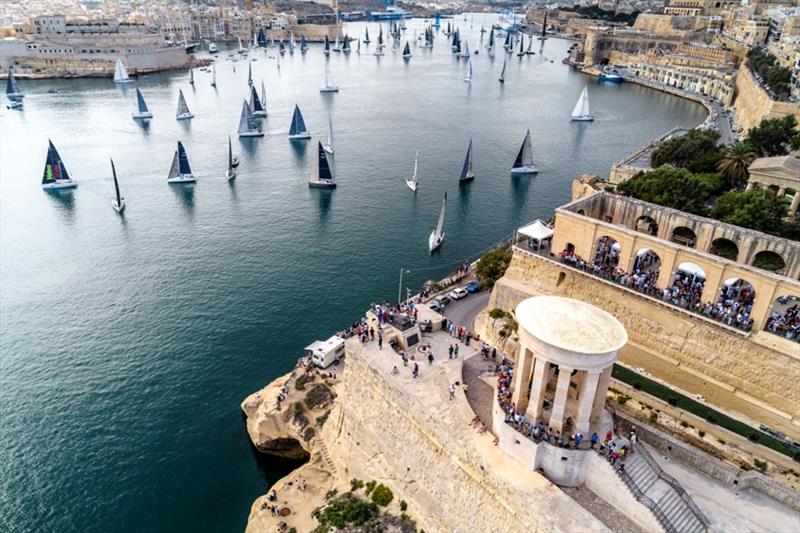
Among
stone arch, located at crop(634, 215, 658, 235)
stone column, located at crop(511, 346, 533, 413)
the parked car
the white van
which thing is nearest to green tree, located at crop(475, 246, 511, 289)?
the parked car

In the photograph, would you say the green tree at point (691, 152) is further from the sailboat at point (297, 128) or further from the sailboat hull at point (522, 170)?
the sailboat at point (297, 128)

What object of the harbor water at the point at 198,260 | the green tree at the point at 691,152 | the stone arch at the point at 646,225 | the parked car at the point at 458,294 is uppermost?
the green tree at the point at 691,152

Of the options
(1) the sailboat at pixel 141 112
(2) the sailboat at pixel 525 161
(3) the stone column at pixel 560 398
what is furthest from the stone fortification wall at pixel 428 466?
(1) the sailboat at pixel 141 112

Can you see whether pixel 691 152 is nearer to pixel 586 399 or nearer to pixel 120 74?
pixel 586 399

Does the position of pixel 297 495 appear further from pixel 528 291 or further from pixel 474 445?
pixel 528 291

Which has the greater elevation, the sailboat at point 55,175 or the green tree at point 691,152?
the green tree at point 691,152

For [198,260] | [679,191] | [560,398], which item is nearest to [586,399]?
[560,398]
